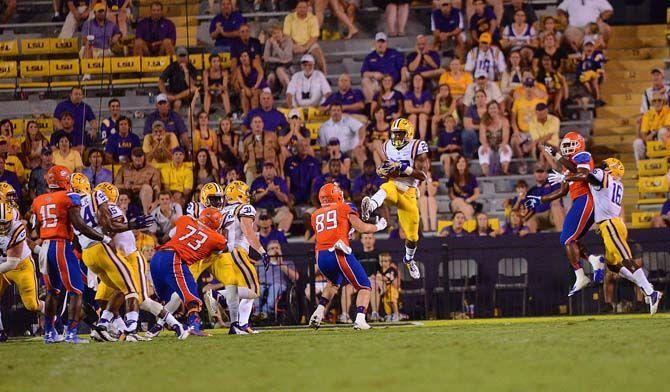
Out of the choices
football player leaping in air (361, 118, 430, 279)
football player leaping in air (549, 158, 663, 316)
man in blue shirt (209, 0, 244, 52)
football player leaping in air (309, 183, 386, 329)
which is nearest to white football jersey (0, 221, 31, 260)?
football player leaping in air (309, 183, 386, 329)

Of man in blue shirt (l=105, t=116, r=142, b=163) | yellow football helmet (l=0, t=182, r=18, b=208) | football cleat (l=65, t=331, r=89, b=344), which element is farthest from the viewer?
man in blue shirt (l=105, t=116, r=142, b=163)

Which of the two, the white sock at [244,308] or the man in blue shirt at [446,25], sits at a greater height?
the man in blue shirt at [446,25]

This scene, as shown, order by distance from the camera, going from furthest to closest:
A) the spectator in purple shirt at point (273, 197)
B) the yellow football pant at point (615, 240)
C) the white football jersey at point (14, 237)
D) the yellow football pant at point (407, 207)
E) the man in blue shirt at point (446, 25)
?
the man in blue shirt at point (446, 25), the spectator in purple shirt at point (273, 197), the yellow football pant at point (407, 207), the white football jersey at point (14, 237), the yellow football pant at point (615, 240)

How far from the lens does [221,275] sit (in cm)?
1527

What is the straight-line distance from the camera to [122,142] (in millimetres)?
21766

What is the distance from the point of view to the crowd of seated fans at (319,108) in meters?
20.8

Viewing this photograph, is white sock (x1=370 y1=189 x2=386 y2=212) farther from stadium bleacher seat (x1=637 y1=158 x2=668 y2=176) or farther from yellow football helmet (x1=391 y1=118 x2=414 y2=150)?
stadium bleacher seat (x1=637 y1=158 x2=668 y2=176)

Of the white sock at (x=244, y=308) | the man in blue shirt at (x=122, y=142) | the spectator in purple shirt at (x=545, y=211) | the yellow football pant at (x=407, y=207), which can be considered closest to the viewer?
the white sock at (x=244, y=308)

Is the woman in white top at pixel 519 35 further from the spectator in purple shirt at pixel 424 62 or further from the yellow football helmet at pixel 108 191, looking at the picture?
the yellow football helmet at pixel 108 191

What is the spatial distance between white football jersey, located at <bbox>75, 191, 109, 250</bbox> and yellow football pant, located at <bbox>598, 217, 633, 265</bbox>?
645 centimetres

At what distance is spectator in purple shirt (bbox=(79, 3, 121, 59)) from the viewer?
78.8ft

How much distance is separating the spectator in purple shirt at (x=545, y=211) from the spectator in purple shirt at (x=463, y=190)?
0.96 meters

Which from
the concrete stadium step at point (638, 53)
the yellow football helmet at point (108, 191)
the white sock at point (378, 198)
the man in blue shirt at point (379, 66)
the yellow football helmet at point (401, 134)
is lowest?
the white sock at point (378, 198)

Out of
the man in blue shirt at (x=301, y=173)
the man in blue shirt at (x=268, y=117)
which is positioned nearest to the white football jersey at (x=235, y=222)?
the man in blue shirt at (x=301, y=173)
